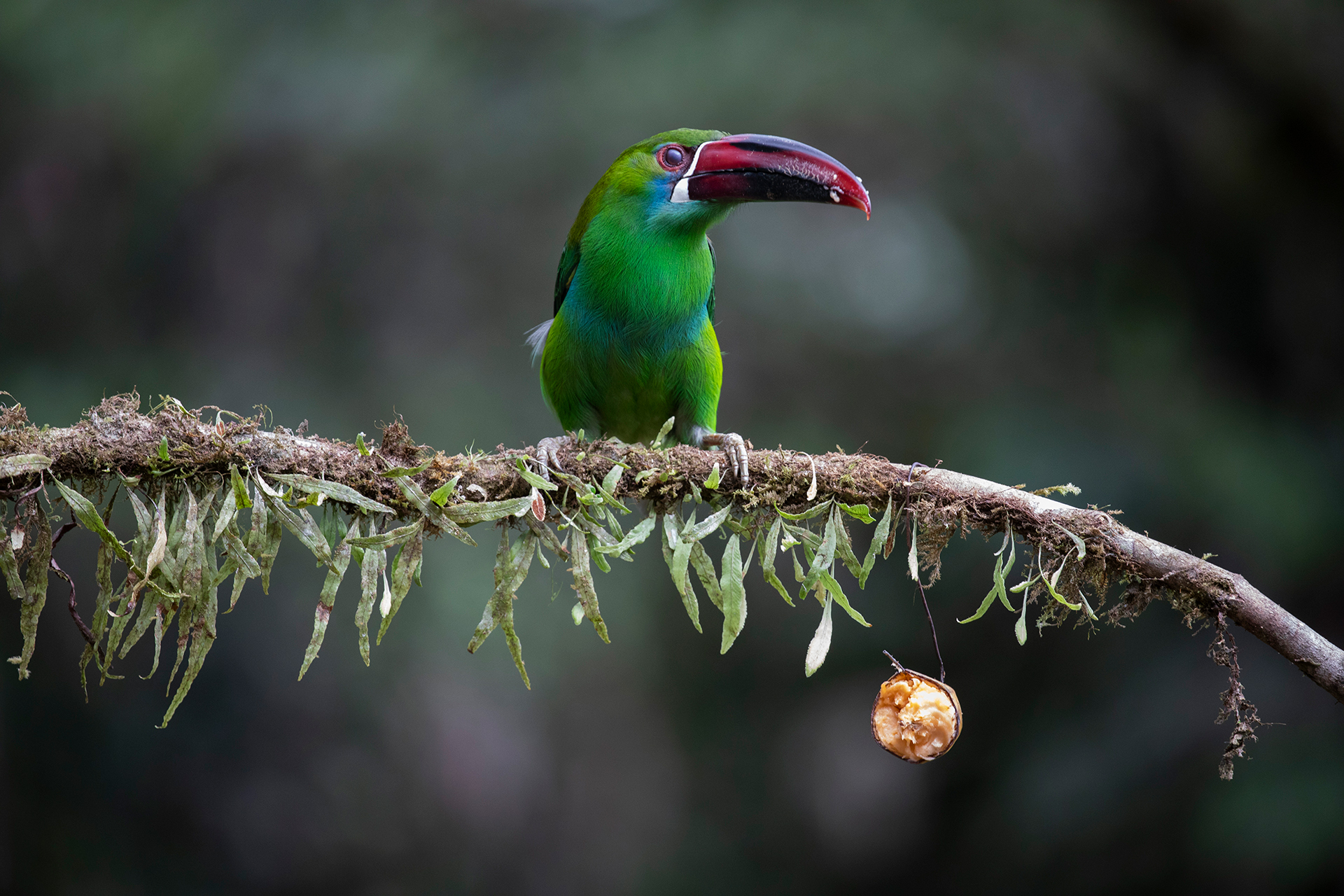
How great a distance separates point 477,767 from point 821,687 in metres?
1.83

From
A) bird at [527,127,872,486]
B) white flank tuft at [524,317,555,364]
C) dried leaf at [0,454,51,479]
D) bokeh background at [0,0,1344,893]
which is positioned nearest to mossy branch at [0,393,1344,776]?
dried leaf at [0,454,51,479]

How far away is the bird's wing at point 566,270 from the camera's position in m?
3.16

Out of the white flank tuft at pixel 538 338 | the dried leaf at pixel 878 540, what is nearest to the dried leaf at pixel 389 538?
the dried leaf at pixel 878 540

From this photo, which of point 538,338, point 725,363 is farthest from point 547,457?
point 725,363

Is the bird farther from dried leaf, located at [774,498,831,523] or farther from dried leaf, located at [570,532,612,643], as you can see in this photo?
dried leaf, located at [570,532,612,643]

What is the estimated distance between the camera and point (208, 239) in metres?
4.92

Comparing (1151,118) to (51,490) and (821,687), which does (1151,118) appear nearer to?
(821,687)

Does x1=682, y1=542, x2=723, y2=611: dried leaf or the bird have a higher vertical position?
the bird

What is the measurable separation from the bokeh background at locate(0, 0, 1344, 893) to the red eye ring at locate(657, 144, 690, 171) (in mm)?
2126

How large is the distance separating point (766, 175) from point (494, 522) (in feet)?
4.38

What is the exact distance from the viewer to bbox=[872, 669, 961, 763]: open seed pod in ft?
6.14

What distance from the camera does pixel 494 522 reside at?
2.02m

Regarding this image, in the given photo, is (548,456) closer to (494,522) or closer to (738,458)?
(494,522)

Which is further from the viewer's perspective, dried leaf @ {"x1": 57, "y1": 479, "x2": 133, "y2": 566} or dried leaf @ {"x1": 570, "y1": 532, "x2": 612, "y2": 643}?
dried leaf @ {"x1": 570, "y1": 532, "x2": 612, "y2": 643}
